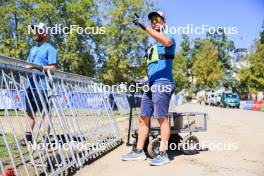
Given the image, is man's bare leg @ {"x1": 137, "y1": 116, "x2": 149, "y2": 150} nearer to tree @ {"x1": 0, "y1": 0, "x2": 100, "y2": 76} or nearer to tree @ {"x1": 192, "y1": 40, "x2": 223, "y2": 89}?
tree @ {"x1": 0, "y1": 0, "x2": 100, "y2": 76}

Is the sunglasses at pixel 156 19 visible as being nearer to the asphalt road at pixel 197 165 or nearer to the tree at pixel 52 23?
the asphalt road at pixel 197 165

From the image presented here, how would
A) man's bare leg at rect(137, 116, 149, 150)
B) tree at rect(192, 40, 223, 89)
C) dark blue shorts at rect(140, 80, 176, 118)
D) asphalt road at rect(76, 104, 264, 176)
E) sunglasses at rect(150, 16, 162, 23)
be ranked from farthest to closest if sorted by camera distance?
1. tree at rect(192, 40, 223, 89)
2. man's bare leg at rect(137, 116, 149, 150)
3. sunglasses at rect(150, 16, 162, 23)
4. dark blue shorts at rect(140, 80, 176, 118)
5. asphalt road at rect(76, 104, 264, 176)

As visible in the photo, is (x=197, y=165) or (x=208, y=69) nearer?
(x=197, y=165)

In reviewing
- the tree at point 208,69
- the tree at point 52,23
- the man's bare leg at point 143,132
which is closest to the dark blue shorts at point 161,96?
the man's bare leg at point 143,132

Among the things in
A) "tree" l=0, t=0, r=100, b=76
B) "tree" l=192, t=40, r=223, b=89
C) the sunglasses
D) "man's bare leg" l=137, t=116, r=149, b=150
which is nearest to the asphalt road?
"man's bare leg" l=137, t=116, r=149, b=150

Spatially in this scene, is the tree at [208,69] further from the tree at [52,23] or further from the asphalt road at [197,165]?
the asphalt road at [197,165]

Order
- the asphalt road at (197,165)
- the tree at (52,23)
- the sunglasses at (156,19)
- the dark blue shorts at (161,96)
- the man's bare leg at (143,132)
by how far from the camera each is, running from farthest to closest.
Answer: the tree at (52,23), the man's bare leg at (143,132), the sunglasses at (156,19), the dark blue shorts at (161,96), the asphalt road at (197,165)

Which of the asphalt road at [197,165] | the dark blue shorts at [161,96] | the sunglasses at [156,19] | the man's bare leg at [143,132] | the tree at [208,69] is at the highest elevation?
the tree at [208,69]

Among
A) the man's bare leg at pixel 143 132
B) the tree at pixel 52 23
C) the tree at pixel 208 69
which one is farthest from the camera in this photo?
the tree at pixel 208 69

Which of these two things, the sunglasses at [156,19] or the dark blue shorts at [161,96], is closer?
the dark blue shorts at [161,96]

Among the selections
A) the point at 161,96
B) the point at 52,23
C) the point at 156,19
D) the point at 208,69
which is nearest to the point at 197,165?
the point at 161,96

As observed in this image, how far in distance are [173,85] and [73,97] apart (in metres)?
2.06

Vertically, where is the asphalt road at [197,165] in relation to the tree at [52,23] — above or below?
below

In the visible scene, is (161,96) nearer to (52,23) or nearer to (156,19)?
(156,19)
